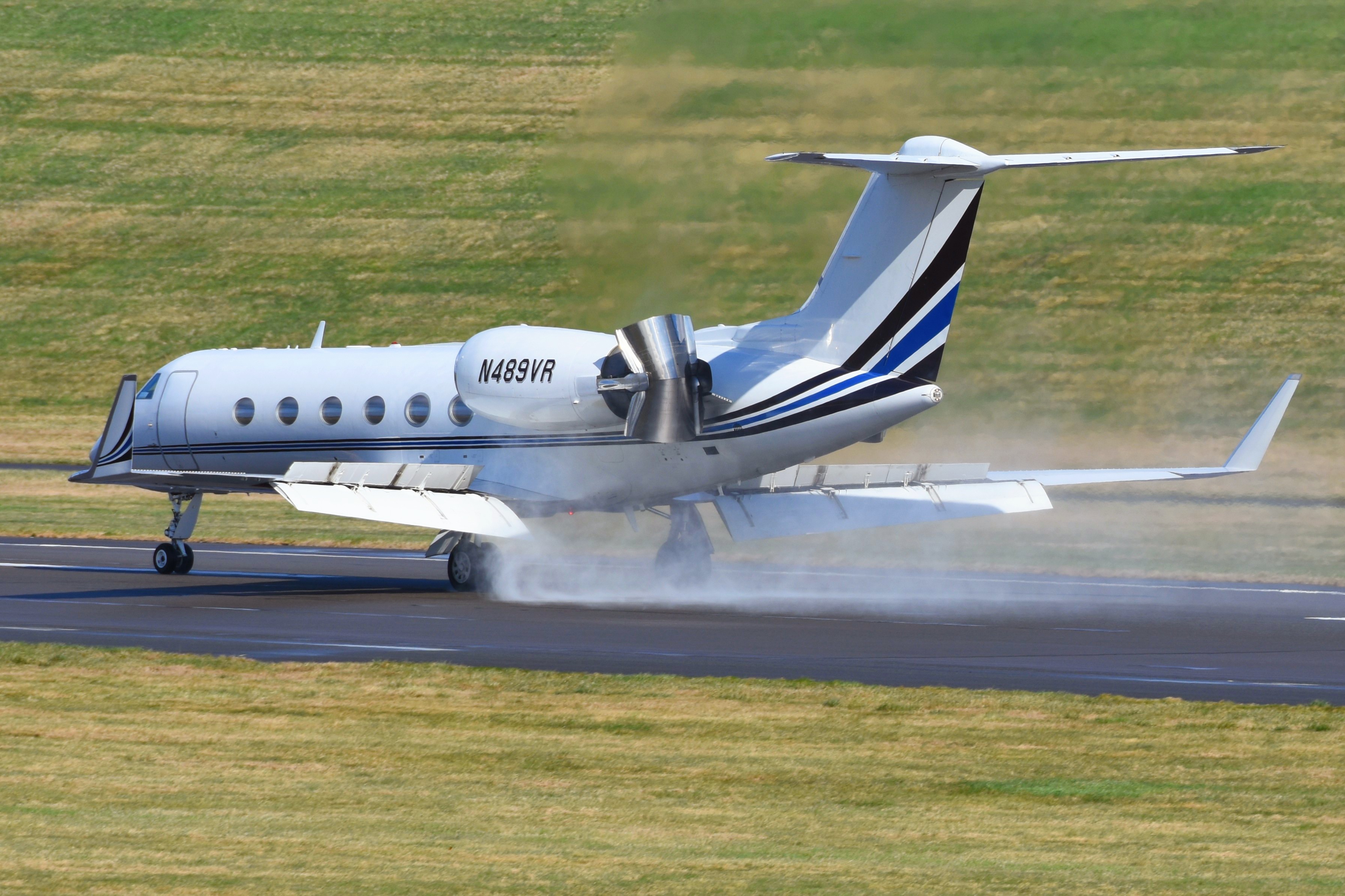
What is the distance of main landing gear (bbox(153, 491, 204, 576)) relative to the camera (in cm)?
3306

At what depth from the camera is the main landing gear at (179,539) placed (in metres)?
33.1

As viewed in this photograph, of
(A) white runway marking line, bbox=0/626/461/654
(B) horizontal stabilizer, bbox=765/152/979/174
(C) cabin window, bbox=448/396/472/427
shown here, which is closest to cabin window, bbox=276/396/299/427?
(C) cabin window, bbox=448/396/472/427

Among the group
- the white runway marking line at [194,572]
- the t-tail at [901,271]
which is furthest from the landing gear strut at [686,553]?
the white runway marking line at [194,572]

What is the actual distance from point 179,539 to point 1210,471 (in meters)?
17.5

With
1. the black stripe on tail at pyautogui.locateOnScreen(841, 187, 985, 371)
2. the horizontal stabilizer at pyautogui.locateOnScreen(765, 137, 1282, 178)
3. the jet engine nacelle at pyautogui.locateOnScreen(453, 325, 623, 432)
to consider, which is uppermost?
the horizontal stabilizer at pyautogui.locateOnScreen(765, 137, 1282, 178)

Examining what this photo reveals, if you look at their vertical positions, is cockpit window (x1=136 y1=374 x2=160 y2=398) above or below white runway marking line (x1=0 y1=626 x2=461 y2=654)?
above

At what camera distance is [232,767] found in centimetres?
1445

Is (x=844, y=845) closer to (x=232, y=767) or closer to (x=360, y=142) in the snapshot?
(x=232, y=767)

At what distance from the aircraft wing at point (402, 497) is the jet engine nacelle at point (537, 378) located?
4.23 feet

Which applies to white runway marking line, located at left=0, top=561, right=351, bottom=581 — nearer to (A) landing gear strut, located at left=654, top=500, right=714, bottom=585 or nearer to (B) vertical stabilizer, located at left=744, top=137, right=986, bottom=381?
(A) landing gear strut, located at left=654, top=500, right=714, bottom=585

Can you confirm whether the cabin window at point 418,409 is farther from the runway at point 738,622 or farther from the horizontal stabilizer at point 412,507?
the runway at point 738,622

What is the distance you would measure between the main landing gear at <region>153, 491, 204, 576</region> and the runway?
1.51 ft

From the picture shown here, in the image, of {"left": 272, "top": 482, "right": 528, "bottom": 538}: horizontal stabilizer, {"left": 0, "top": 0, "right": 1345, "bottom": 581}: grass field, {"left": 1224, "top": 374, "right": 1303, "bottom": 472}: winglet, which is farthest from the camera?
{"left": 0, "top": 0, "right": 1345, "bottom": 581}: grass field

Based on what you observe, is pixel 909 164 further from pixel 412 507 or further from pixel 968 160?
pixel 412 507
